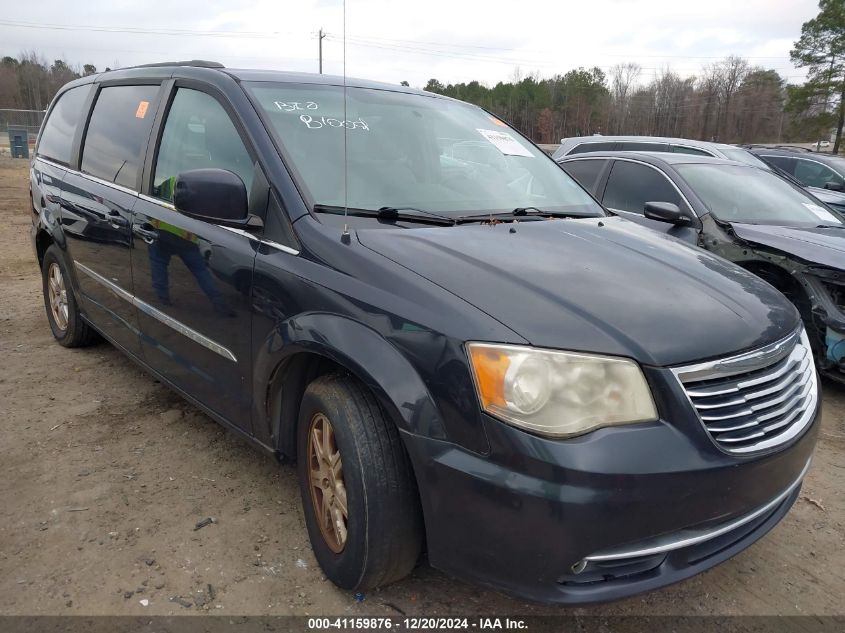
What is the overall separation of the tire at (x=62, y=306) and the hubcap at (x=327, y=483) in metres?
2.85

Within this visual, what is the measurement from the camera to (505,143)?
11.4ft

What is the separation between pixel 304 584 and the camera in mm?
2418

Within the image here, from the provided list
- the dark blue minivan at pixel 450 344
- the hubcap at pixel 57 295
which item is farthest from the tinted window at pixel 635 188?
the hubcap at pixel 57 295

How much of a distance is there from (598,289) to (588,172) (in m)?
4.63

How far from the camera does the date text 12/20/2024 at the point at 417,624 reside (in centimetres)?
222

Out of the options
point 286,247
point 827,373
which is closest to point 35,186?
point 286,247

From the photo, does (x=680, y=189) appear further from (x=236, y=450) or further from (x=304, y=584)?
(x=304, y=584)

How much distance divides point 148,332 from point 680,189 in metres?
4.26

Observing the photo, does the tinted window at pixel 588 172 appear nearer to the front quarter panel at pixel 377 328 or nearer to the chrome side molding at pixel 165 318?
the chrome side molding at pixel 165 318

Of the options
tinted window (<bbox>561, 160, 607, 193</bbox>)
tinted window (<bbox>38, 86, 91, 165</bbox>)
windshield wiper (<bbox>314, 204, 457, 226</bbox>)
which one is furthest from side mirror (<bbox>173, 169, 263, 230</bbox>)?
tinted window (<bbox>561, 160, 607, 193</bbox>)

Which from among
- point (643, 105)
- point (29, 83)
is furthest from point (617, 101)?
point (29, 83)

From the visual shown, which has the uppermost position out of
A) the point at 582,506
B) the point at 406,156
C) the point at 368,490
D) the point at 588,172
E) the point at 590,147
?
the point at 406,156

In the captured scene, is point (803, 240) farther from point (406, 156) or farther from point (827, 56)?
point (827, 56)

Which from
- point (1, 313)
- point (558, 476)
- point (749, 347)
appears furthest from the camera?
point (1, 313)
